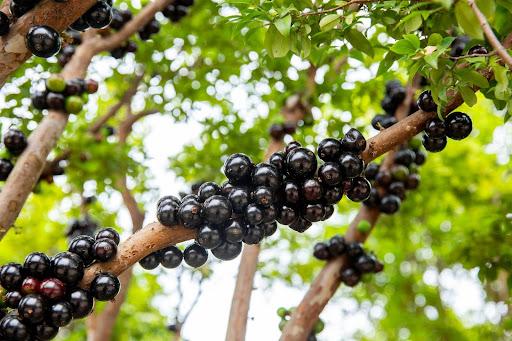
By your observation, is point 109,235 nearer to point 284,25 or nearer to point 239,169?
point 239,169

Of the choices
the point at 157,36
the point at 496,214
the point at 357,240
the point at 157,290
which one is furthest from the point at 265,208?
the point at 157,290

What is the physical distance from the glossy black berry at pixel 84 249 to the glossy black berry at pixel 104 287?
0.14 m

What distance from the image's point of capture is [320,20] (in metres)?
2.72

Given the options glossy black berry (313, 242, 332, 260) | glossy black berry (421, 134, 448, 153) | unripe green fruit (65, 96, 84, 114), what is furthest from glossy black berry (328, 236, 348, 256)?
unripe green fruit (65, 96, 84, 114)

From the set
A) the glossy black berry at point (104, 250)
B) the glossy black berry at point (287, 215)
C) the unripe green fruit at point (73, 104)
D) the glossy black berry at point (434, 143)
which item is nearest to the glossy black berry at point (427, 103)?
the glossy black berry at point (434, 143)

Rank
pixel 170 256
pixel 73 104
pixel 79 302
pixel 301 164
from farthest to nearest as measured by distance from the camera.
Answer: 1. pixel 73 104
2. pixel 170 256
3. pixel 301 164
4. pixel 79 302

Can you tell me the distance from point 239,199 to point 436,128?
1052mm

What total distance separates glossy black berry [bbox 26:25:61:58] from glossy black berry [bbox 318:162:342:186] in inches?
56.2

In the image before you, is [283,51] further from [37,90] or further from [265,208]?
[37,90]

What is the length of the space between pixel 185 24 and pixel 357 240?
2.70 meters

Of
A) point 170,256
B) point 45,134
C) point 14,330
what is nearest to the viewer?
point 14,330

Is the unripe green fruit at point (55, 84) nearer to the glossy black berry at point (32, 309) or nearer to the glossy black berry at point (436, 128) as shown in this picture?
the glossy black berry at point (32, 309)

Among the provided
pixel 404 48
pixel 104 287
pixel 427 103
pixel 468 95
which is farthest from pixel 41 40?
pixel 468 95

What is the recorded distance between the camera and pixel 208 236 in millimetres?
2590
